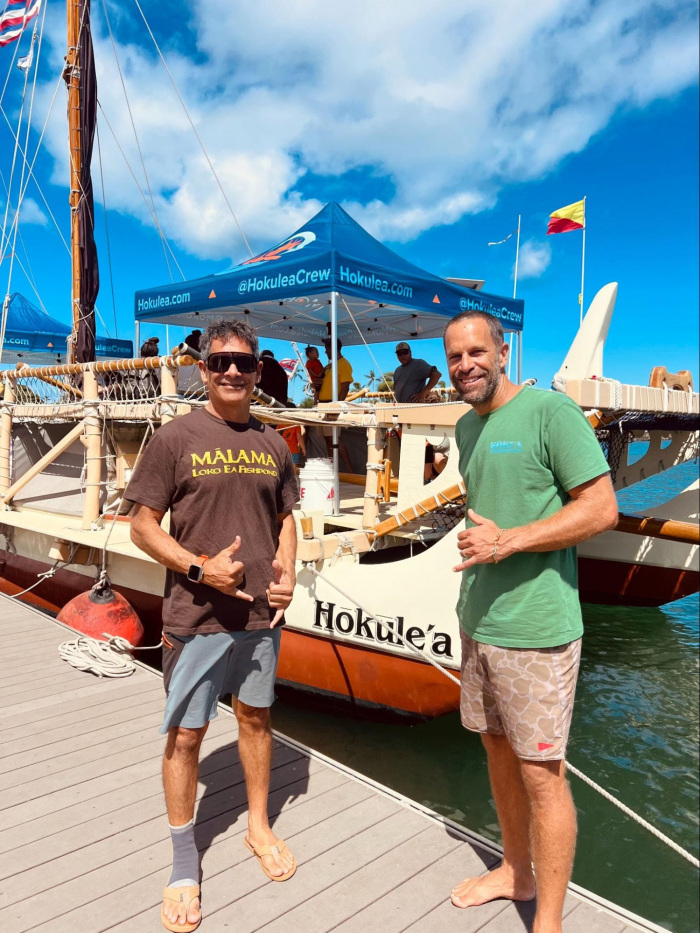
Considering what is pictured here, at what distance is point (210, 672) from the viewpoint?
225 cm

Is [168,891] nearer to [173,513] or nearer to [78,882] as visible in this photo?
[78,882]

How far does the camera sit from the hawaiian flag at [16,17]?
10992 millimetres

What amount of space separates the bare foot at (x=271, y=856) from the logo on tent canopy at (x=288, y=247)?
6.59 m

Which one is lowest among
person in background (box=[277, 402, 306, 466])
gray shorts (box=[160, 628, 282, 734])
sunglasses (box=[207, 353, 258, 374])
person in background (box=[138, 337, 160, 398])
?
gray shorts (box=[160, 628, 282, 734])

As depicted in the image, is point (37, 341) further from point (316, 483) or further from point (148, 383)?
point (316, 483)

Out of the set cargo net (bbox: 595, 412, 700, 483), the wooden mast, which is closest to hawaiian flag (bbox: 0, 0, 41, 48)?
the wooden mast

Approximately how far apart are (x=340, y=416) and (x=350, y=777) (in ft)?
11.4

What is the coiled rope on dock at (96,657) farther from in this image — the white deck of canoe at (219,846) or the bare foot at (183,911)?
the bare foot at (183,911)

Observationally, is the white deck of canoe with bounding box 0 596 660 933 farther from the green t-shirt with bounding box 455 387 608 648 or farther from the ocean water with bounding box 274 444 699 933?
the green t-shirt with bounding box 455 387 608 648

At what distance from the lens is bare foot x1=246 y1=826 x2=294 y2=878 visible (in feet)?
7.87

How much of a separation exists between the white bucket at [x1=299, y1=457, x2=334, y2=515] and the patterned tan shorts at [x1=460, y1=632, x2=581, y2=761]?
4336mm

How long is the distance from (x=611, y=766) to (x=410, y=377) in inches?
196

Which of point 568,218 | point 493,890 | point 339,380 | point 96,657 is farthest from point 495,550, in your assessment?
point 568,218

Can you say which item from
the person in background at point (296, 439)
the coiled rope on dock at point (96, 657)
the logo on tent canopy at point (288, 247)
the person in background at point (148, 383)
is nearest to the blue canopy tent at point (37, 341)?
the logo on tent canopy at point (288, 247)
